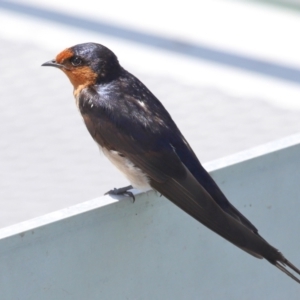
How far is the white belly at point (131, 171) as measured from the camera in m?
2.16

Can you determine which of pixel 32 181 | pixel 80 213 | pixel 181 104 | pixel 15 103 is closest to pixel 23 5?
pixel 15 103

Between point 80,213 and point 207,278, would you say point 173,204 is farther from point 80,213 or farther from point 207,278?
point 80,213

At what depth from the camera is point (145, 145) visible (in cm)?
215

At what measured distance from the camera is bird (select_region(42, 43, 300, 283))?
6.31ft

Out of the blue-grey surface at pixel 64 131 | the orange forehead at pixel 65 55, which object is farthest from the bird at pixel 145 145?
the blue-grey surface at pixel 64 131

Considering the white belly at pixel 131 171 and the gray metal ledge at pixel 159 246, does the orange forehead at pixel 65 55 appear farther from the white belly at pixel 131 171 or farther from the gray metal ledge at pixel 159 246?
the gray metal ledge at pixel 159 246

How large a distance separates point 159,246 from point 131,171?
1.09ft

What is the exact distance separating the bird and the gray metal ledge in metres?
0.05

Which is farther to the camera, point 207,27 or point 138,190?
point 207,27

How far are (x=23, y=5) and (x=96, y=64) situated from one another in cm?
249

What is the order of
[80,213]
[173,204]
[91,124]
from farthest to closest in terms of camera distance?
[91,124] → [173,204] → [80,213]

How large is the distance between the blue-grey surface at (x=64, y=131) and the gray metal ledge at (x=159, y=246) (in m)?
1.18

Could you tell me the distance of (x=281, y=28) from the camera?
4.61 meters

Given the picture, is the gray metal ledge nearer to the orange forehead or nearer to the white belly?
the white belly
